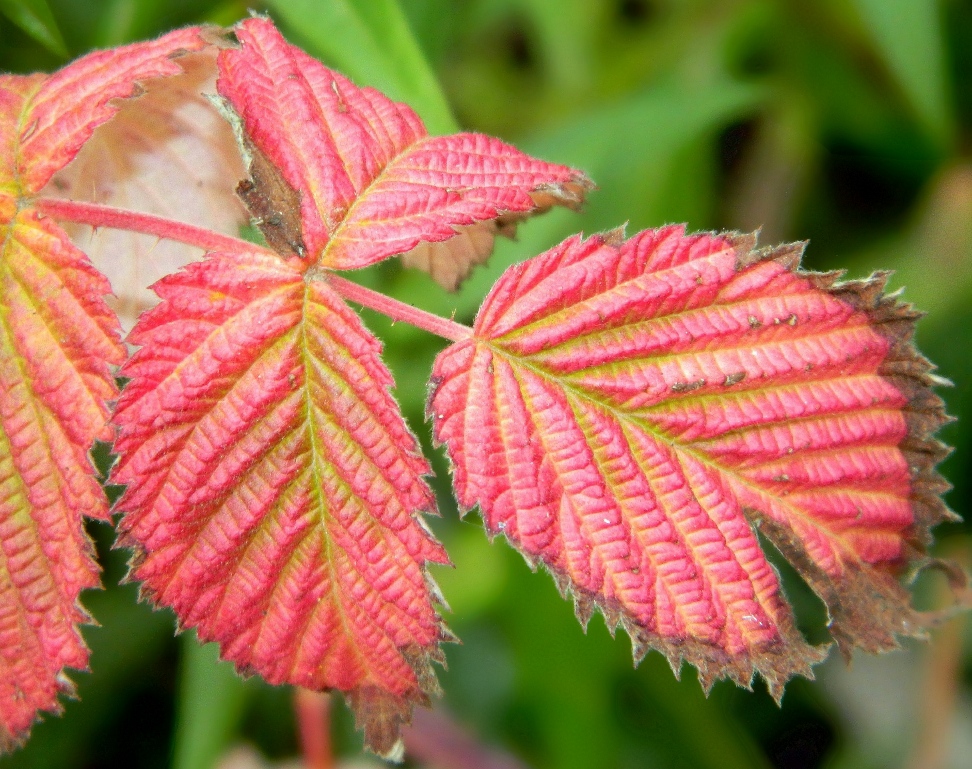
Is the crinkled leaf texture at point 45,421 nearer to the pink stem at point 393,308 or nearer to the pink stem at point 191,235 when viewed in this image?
the pink stem at point 191,235

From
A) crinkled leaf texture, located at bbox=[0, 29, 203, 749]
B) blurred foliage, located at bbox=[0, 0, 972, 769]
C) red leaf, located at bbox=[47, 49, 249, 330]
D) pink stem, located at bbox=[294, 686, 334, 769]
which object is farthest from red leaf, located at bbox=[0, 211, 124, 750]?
pink stem, located at bbox=[294, 686, 334, 769]

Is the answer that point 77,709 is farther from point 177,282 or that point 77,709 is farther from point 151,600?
point 177,282

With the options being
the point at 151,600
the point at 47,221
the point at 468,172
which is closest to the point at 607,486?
the point at 468,172

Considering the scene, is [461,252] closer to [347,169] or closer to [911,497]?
[347,169]

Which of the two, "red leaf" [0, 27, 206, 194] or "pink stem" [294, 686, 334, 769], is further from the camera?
"pink stem" [294, 686, 334, 769]

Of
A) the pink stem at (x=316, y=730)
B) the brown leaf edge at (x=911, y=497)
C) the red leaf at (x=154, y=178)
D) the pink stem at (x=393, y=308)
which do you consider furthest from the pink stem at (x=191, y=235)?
the pink stem at (x=316, y=730)

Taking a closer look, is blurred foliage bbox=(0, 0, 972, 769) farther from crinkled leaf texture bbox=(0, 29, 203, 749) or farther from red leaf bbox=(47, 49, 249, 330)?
crinkled leaf texture bbox=(0, 29, 203, 749)
